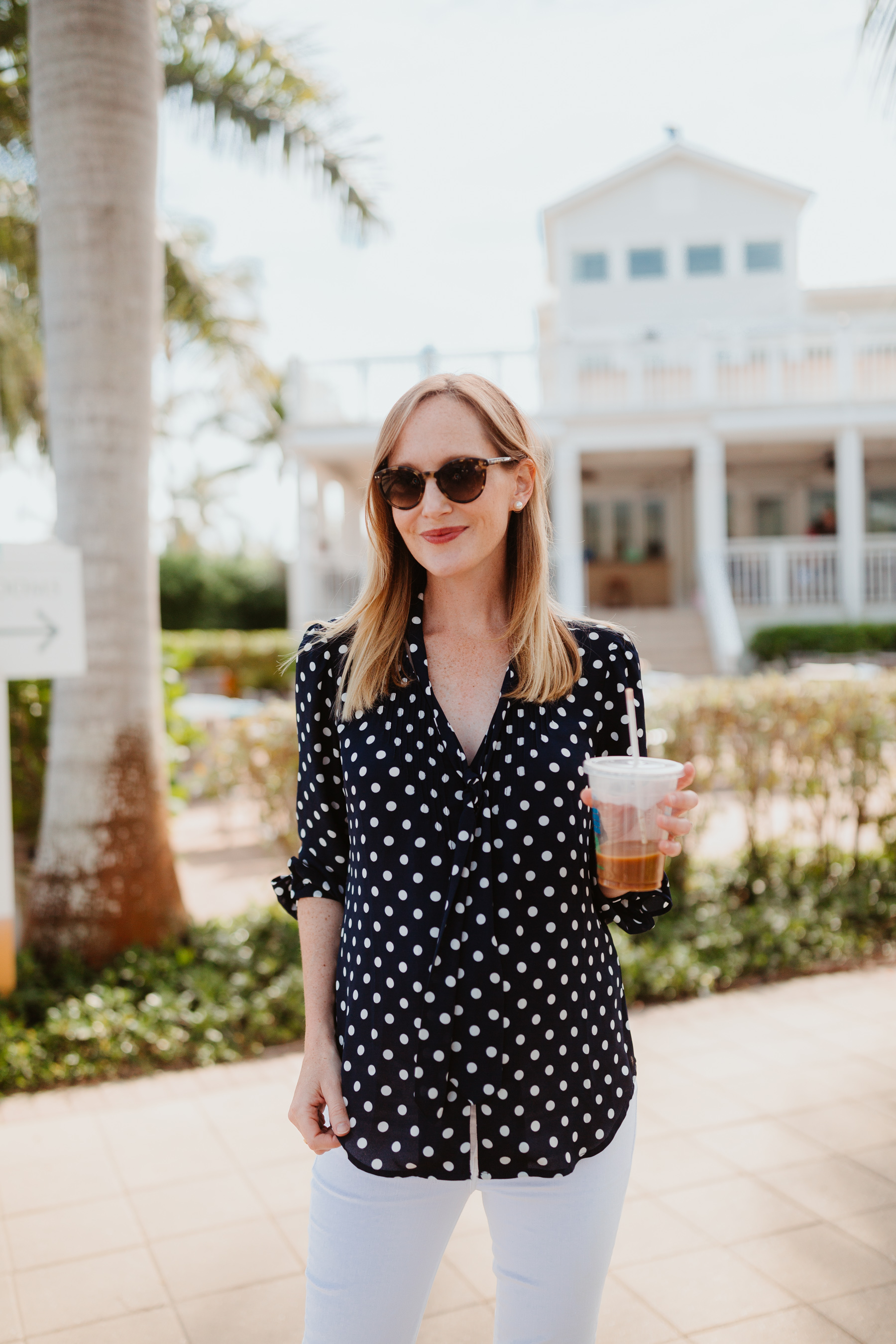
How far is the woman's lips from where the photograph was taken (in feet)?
5.84

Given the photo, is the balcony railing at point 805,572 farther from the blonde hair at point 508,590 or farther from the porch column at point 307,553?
the blonde hair at point 508,590

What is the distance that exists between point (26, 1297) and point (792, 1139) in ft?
7.77

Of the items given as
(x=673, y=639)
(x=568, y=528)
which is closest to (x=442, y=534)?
(x=568, y=528)

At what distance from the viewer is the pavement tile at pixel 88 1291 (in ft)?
9.04

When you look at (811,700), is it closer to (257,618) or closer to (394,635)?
(394,635)

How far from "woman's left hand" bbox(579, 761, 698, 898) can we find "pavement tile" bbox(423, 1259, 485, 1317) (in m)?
1.66

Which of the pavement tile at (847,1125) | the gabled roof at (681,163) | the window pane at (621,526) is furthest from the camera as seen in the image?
the window pane at (621,526)

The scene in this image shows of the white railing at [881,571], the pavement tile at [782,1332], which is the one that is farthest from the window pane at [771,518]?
the pavement tile at [782,1332]

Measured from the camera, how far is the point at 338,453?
18656mm

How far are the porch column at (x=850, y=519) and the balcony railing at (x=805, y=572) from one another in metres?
0.37

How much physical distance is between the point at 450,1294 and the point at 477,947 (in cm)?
171

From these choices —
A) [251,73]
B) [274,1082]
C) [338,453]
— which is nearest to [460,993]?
[274,1082]

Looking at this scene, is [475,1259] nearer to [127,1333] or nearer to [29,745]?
[127,1333]

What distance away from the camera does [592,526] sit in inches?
895
